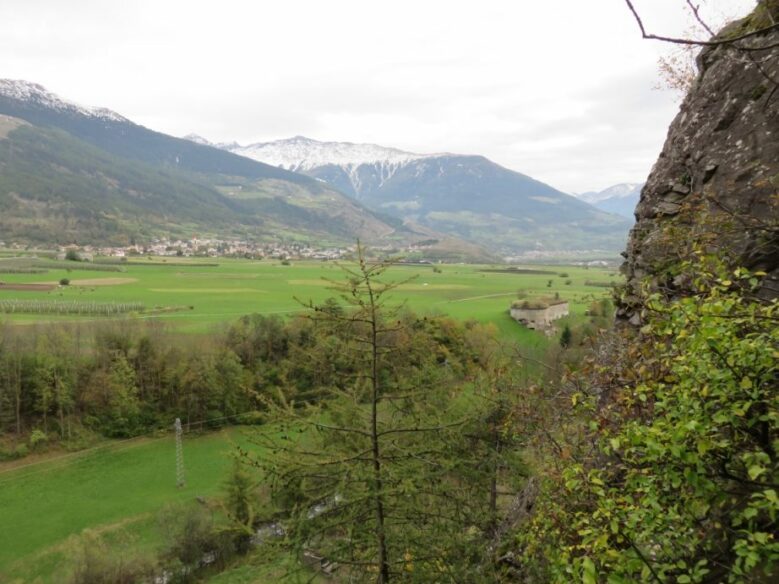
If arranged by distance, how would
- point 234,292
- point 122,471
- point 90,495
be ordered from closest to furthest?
point 90,495 → point 122,471 → point 234,292

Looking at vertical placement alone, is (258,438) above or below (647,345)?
below

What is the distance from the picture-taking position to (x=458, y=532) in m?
9.07

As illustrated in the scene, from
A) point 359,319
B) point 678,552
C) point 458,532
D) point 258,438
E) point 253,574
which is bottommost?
point 253,574

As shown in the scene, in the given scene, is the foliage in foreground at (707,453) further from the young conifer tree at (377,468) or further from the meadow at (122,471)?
the young conifer tree at (377,468)

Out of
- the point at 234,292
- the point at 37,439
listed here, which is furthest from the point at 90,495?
the point at 234,292

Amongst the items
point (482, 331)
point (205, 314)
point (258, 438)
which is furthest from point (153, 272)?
point (258, 438)

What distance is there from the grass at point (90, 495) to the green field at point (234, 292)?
17817 millimetres

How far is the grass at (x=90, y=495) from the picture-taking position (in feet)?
84.7

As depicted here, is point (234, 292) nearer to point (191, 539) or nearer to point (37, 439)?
point (37, 439)

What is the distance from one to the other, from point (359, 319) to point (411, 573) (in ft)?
15.2

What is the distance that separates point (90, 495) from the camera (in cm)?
3161

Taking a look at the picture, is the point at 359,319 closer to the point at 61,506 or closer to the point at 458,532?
the point at 458,532

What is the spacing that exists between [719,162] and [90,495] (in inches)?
1479

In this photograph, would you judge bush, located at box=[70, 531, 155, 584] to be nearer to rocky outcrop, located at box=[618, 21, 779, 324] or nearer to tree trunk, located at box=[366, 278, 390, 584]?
tree trunk, located at box=[366, 278, 390, 584]
